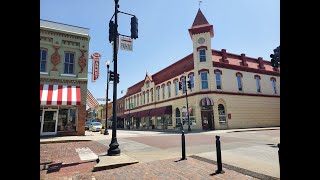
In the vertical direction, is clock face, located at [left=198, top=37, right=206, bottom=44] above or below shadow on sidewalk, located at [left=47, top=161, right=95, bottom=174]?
above

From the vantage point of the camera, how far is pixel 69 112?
19.0 metres

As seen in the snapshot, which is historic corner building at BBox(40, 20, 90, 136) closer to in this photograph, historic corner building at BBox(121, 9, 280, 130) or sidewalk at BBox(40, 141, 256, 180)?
sidewalk at BBox(40, 141, 256, 180)

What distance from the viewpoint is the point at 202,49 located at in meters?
30.1

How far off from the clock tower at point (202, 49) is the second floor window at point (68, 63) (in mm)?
16816

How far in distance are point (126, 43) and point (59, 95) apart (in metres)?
10.8

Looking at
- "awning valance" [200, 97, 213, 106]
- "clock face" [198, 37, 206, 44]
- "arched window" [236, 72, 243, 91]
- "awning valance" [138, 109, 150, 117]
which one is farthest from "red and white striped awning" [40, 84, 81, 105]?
"awning valance" [138, 109, 150, 117]

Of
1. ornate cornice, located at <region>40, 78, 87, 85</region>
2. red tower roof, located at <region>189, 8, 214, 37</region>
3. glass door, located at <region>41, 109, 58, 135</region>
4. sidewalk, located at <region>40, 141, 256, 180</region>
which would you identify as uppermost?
red tower roof, located at <region>189, 8, 214, 37</region>

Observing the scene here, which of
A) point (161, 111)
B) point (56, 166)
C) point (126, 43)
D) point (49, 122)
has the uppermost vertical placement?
point (126, 43)

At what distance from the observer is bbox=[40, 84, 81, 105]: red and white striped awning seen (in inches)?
664

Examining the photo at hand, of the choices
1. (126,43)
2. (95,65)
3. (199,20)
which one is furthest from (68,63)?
(199,20)

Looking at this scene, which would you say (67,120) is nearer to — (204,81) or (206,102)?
(206,102)

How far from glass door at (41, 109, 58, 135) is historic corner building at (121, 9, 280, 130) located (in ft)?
52.9
